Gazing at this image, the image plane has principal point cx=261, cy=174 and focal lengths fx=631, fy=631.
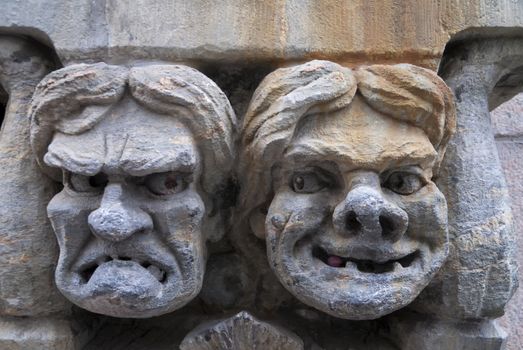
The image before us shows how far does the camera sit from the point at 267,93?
987 mm

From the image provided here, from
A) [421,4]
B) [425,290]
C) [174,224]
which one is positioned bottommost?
[425,290]

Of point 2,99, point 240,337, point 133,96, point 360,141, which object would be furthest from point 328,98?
point 2,99

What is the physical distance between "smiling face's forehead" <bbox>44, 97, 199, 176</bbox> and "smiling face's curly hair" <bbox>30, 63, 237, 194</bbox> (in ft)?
0.04

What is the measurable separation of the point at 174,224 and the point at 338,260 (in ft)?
0.86

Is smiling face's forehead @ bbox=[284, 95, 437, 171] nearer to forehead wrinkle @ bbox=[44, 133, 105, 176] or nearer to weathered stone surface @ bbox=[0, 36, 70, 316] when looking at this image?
forehead wrinkle @ bbox=[44, 133, 105, 176]

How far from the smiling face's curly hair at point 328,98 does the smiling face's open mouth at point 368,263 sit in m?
0.17

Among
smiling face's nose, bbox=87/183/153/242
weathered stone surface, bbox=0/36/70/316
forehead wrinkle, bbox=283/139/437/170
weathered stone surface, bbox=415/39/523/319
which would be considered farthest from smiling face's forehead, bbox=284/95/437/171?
weathered stone surface, bbox=0/36/70/316

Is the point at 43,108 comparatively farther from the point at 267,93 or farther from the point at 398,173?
the point at 398,173

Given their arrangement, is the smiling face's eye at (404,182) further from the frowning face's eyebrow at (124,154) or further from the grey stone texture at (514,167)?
the grey stone texture at (514,167)

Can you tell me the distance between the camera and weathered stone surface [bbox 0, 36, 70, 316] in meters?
1.04

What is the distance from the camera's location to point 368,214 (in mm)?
912

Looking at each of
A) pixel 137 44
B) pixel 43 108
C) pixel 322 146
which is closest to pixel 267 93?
pixel 322 146

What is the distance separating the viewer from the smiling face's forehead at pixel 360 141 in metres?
0.95

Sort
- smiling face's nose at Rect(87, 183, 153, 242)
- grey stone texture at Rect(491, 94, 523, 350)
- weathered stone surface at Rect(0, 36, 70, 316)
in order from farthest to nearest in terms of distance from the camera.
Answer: grey stone texture at Rect(491, 94, 523, 350), weathered stone surface at Rect(0, 36, 70, 316), smiling face's nose at Rect(87, 183, 153, 242)
